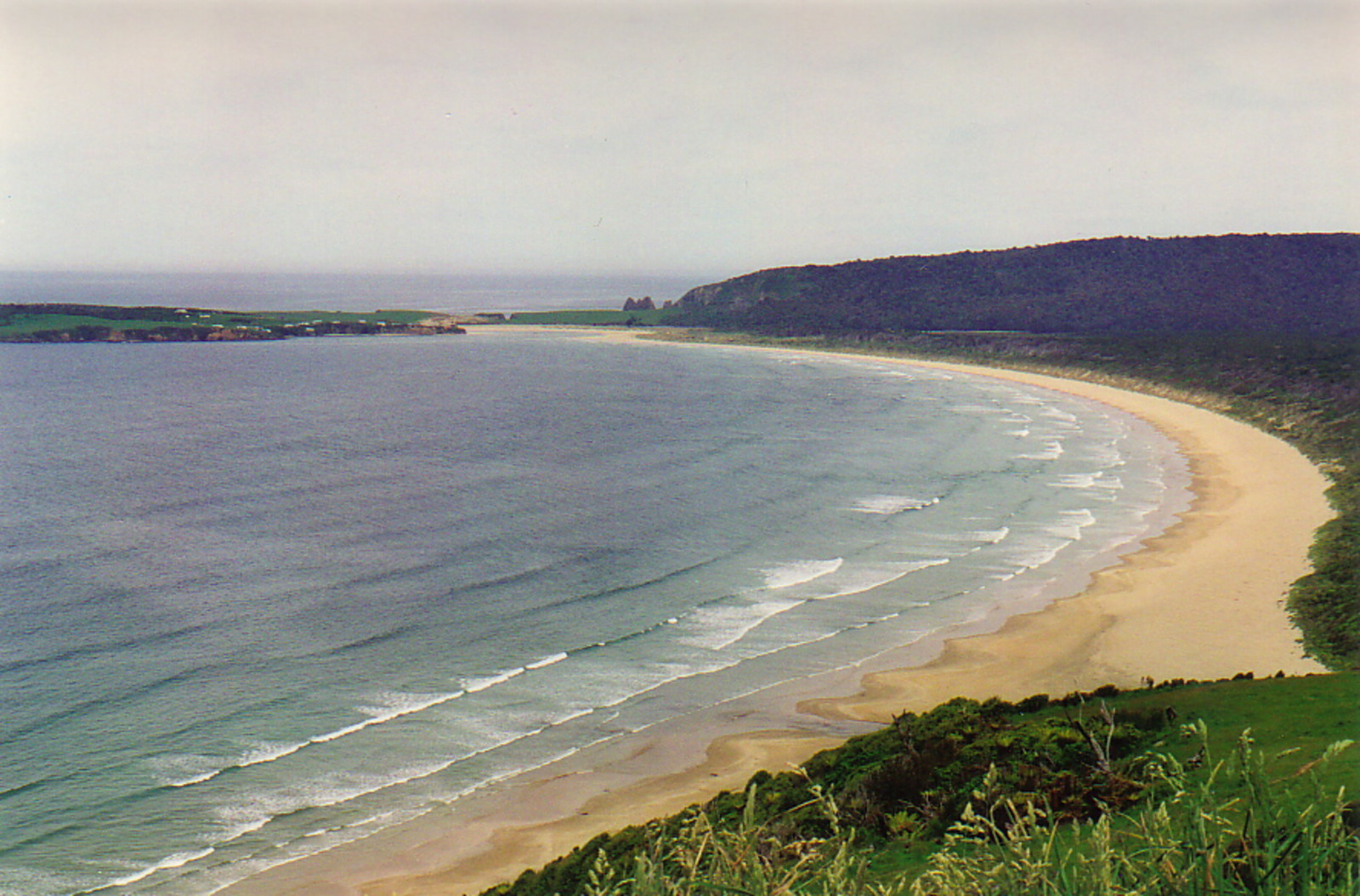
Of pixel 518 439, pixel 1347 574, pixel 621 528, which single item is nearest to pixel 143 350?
pixel 518 439

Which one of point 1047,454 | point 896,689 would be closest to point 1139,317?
point 1047,454

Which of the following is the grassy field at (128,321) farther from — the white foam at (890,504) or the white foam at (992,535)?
the white foam at (992,535)

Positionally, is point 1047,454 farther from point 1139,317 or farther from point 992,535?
point 1139,317

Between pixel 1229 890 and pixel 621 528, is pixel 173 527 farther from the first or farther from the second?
pixel 1229 890

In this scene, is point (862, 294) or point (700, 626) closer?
point (700, 626)

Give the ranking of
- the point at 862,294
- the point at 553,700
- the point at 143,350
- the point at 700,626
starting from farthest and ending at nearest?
the point at 862,294, the point at 143,350, the point at 700,626, the point at 553,700

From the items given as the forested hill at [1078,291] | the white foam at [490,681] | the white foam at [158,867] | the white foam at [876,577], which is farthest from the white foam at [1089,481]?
the forested hill at [1078,291]

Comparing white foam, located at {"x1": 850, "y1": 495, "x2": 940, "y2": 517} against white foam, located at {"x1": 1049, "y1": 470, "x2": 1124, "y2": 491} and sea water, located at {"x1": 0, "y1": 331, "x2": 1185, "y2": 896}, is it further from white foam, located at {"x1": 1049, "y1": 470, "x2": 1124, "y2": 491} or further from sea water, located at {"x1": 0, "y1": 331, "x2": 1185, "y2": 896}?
white foam, located at {"x1": 1049, "y1": 470, "x2": 1124, "y2": 491}

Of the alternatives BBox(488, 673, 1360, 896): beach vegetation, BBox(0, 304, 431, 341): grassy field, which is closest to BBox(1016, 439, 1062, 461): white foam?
BBox(488, 673, 1360, 896): beach vegetation
